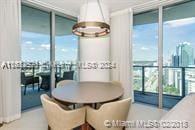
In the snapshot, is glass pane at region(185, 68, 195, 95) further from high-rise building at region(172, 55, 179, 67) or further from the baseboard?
the baseboard

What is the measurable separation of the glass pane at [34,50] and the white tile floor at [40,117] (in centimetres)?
53

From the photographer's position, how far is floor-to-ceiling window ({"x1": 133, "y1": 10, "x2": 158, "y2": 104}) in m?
4.35

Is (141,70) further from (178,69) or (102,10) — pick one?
(102,10)

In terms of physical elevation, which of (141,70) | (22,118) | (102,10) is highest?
(102,10)

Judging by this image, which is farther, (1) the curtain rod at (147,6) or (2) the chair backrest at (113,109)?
→ (1) the curtain rod at (147,6)

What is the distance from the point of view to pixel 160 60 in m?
4.02

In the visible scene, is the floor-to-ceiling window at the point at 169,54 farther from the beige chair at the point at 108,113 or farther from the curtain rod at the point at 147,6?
the beige chair at the point at 108,113

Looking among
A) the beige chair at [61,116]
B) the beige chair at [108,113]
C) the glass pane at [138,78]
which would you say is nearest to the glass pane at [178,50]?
the glass pane at [138,78]

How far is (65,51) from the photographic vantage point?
16.2ft

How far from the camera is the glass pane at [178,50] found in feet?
12.7

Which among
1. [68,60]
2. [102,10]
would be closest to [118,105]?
[102,10]

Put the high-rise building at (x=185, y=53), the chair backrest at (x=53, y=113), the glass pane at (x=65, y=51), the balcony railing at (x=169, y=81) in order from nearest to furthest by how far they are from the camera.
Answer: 1. the chair backrest at (x=53, y=113)
2. the high-rise building at (x=185, y=53)
3. the balcony railing at (x=169, y=81)
4. the glass pane at (x=65, y=51)

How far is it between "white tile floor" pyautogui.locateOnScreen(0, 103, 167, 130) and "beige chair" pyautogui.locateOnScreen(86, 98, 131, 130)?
3.91 ft

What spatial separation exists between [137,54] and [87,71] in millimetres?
1521
